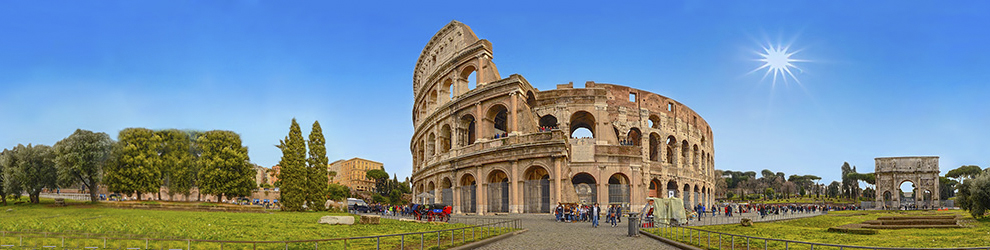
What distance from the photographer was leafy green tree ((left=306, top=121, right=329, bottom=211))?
135ft

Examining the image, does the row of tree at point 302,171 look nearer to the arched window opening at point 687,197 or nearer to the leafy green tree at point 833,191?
the arched window opening at point 687,197

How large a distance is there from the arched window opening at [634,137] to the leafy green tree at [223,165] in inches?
1235

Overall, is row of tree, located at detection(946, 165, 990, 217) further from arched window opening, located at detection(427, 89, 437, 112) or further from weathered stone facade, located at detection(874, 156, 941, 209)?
weathered stone facade, located at detection(874, 156, 941, 209)

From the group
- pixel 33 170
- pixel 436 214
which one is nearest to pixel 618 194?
pixel 436 214

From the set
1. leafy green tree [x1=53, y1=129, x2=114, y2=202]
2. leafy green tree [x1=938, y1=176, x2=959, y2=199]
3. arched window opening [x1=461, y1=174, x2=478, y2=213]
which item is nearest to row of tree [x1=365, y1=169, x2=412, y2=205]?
arched window opening [x1=461, y1=174, x2=478, y2=213]

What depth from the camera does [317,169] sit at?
41844 millimetres

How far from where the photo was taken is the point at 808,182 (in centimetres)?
13725

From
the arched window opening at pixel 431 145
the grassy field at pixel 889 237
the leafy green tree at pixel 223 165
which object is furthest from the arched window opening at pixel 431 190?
the grassy field at pixel 889 237

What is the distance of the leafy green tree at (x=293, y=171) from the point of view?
3941 cm

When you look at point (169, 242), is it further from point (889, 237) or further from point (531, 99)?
point (531, 99)

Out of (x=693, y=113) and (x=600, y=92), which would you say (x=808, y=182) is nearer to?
(x=693, y=113)

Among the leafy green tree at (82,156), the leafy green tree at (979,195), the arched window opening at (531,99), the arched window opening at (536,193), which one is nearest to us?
the leafy green tree at (979,195)

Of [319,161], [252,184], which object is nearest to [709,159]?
[319,161]

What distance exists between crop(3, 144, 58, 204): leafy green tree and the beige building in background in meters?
105
